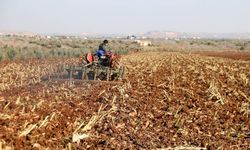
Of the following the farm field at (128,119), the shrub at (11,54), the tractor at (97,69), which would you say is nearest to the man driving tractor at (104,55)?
the tractor at (97,69)

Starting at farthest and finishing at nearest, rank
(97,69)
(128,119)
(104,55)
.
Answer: (104,55)
(97,69)
(128,119)

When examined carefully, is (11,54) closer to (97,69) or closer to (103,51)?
(103,51)

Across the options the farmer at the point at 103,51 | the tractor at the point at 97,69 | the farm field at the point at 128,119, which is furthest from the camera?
the farmer at the point at 103,51

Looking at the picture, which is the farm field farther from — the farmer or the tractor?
the farmer

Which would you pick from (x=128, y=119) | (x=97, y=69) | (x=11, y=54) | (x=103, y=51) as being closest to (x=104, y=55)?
(x=103, y=51)

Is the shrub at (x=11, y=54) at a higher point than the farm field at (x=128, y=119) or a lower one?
lower

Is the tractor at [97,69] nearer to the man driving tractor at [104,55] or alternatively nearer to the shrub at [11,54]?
the man driving tractor at [104,55]

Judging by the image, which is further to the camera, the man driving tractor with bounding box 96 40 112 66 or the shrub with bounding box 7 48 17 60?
the shrub with bounding box 7 48 17 60

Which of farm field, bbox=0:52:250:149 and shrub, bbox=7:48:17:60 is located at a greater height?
farm field, bbox=0:52:250:149

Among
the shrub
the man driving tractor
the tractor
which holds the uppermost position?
the man driving tractor

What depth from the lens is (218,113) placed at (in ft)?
36.1

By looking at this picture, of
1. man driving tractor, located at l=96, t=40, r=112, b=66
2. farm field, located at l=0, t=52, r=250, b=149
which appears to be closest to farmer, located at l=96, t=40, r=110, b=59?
man driving tractor, located at l=96, t=40, r=112, b=66

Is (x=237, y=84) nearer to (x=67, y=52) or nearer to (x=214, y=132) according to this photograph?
(x=214, y=132)

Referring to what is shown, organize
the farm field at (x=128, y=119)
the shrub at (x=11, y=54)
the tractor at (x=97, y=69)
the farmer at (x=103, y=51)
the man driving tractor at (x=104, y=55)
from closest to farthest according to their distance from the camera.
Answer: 1. the farm field at (x=128, y=119)
2. the tractor at (x=97, y=69)
3. the man driving tractor at (x=104, y=55)
4. the farmer at (x=103, y=51)
5. the shrub at (x=11, y=54)
